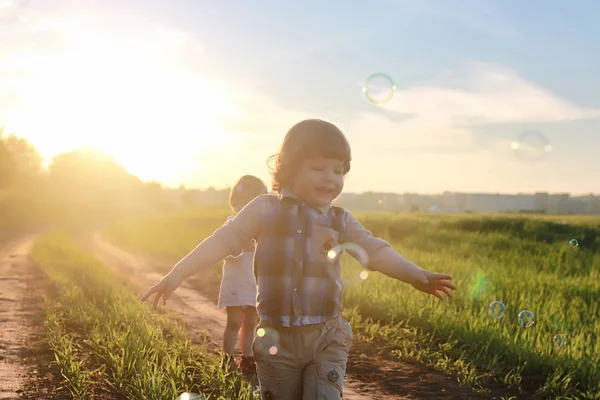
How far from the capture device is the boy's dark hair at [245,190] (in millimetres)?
5668

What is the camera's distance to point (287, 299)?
2967mm

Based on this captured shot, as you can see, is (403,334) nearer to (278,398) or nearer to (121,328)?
(121,328)

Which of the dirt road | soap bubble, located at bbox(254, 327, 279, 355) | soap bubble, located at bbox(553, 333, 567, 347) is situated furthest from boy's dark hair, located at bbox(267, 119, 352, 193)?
soap bubble, located at bbox(553, 333, 567, 347)

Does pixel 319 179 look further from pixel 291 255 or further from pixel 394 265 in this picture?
pixel 394 265

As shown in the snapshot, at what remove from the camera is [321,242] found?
3.04 meters

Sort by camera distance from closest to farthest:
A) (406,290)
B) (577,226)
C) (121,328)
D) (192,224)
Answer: (121,328), (406,290), (577,226), (192,224)

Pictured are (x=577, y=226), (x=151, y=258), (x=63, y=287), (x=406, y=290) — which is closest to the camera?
(x=406, y=290)

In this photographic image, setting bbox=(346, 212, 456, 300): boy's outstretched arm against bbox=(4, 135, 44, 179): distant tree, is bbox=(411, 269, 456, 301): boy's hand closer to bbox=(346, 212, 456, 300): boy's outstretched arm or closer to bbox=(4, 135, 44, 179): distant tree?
bbox=(346, 212, 456, 300): boy's outstretched arm

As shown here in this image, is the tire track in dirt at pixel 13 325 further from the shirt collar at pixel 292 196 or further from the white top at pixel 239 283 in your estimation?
the shirt collar at pixel 292 196

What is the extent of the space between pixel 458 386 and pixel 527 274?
6018 millimetres

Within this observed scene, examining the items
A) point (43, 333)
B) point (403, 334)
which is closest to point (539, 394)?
point (403, 334)

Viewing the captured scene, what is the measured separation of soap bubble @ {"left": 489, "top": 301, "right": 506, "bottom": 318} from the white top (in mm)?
3088

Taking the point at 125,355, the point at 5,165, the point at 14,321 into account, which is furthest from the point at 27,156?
the point at 125,355

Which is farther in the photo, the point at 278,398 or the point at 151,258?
the point at 151,258
